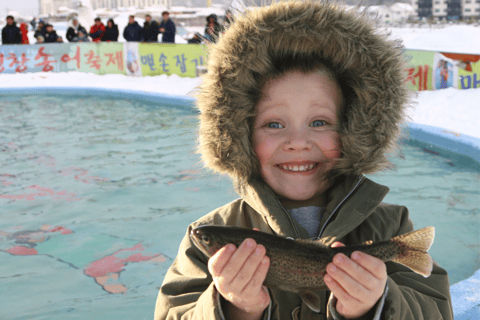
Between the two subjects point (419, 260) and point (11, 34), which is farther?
point (11, 34)

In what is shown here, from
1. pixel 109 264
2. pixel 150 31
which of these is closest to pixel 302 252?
pixel 109 264

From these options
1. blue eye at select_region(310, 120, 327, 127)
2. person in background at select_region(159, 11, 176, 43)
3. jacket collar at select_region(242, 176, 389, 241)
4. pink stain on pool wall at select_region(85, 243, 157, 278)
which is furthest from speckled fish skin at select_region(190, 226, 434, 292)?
person in background at select_region(159, 11, 176, 43)

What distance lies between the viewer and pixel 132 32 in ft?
57.8

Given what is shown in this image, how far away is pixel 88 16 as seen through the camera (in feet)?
113

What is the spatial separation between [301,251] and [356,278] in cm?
19

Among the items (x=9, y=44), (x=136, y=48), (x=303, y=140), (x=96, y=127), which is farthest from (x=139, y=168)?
(x=9, y=44)

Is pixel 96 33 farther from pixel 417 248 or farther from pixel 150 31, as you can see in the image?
pixel 417 248

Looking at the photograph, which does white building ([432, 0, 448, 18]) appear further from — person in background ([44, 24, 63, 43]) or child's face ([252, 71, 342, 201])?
child's face ([252, 71, 342, 201])

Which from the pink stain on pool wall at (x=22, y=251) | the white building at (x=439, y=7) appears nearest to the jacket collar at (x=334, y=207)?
the pink stain on pool wall at (x=22, y=251)

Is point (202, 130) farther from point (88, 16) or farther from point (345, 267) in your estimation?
point (88, 16)

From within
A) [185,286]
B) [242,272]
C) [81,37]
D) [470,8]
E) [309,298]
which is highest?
[470,8]

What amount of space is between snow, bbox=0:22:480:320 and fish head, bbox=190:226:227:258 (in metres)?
0.97

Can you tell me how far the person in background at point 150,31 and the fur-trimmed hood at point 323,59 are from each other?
52.8ft

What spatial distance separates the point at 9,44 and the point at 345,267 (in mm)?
19257
